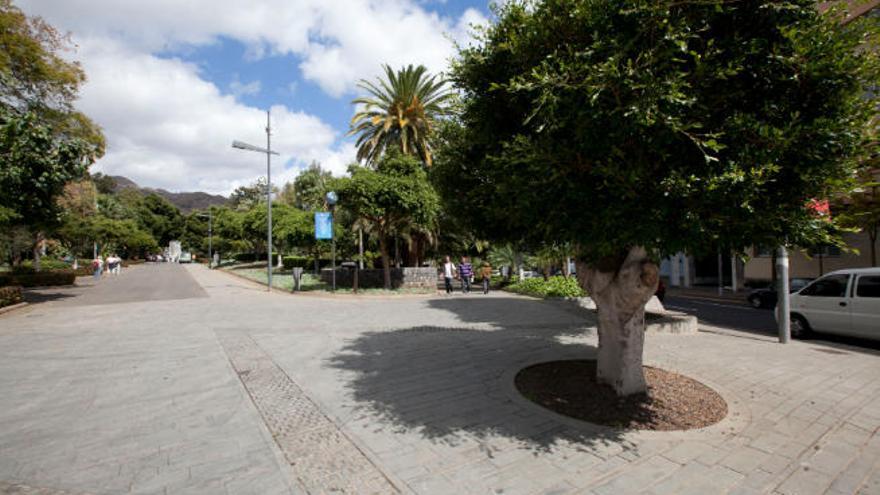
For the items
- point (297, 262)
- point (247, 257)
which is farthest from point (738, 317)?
point (247, 257)

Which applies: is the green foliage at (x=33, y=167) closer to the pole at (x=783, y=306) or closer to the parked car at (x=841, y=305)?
the pole at (x=783, y=306)

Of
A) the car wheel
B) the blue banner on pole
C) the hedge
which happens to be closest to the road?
the car wheel

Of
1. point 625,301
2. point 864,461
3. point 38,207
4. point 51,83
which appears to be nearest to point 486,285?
point 625,301

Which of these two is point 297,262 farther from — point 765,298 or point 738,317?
point 765,298

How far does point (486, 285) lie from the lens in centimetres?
1741

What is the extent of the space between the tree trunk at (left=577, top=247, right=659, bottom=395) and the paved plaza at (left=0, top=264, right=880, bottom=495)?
3.15 feet

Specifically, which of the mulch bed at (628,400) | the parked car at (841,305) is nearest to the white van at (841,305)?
the parked car at (841,305)

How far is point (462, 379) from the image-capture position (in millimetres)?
5789

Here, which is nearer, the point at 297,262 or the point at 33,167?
the point at 33,167

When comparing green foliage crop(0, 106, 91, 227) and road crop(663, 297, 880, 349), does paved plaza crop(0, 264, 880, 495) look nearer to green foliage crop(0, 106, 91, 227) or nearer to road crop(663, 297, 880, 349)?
road crop(663, 297, 880, 349)

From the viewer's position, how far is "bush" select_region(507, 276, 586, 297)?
1441cm

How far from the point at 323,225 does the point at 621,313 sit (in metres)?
14.8

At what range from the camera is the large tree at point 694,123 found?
292 cm

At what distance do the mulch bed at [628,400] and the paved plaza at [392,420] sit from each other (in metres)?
0.19
